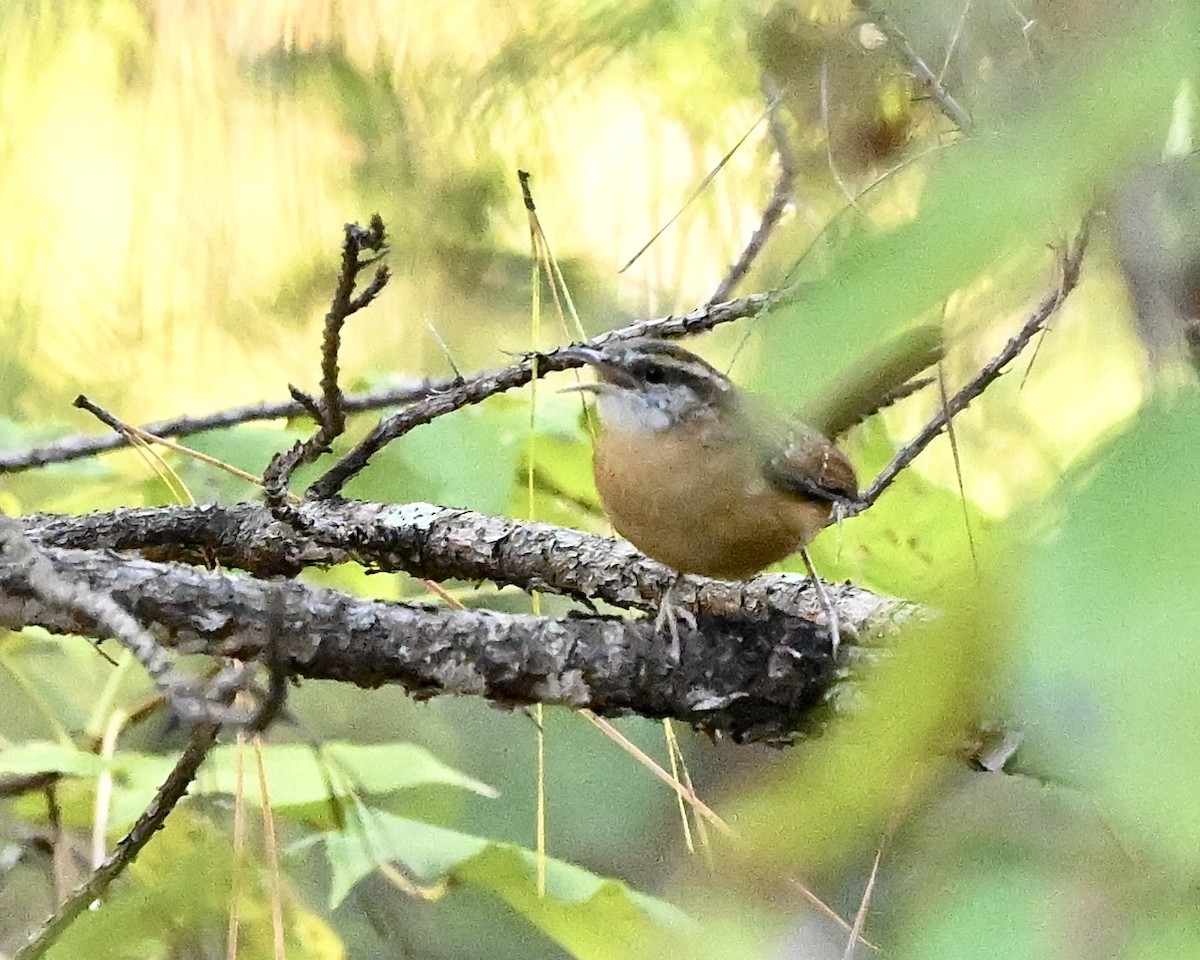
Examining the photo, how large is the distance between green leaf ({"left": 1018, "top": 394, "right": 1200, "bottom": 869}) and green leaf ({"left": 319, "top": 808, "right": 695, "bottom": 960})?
58 centimetres

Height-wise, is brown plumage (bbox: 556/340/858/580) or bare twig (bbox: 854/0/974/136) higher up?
bare twig (bbox: 854/0/974/136)

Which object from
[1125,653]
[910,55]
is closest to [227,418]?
[910,55]

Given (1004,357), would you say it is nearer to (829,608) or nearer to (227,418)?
(829,608)

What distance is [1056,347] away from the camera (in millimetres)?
302

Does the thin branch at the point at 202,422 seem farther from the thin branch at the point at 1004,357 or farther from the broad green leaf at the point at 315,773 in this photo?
the thin branch at the point at 1004,357

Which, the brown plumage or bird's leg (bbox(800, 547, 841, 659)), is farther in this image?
the brown plumage

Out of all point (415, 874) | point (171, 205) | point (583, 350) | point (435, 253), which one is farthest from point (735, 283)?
point (415, 874)

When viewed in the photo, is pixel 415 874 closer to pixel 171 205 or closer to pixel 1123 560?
pixel 171 205

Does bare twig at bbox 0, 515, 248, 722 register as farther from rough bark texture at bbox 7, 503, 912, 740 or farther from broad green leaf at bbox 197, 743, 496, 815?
broad green leaf at bbox 197, 743, 496, 815

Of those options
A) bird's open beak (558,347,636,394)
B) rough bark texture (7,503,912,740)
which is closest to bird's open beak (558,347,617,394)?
bird's open beak (558,347,636,394)

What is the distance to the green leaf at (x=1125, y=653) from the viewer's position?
0.41 ft

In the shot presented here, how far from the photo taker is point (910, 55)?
0.41 m

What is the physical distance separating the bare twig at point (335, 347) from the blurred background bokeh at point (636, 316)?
0.57ft

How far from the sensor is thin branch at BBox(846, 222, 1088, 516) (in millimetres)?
207
